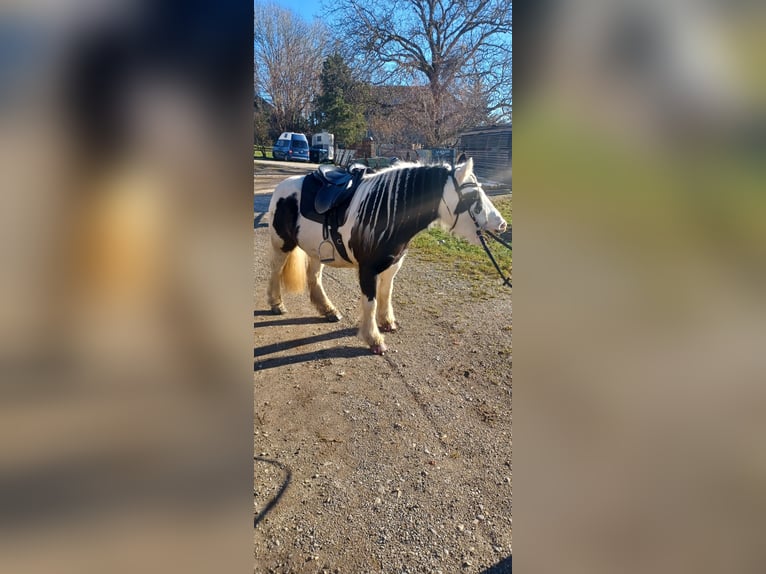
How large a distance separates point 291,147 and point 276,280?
3.32ft

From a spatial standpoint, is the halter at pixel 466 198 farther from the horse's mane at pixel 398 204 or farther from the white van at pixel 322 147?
the white van at pixel 322 147

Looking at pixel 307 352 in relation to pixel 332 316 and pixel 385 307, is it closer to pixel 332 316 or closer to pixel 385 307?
pixel 332 316

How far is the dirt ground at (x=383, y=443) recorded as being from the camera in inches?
49.6

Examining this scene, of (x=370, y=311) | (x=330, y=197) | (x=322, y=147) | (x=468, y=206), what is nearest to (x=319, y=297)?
(x=370, y=311)

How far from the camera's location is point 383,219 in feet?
8.71

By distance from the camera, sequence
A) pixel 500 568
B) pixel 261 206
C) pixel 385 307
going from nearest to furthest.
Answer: pixel 500 568 → pixel 385 307 → pixel 261 206

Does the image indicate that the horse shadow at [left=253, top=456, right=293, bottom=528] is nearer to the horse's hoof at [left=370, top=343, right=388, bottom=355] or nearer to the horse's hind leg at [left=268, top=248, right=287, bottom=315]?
the horse's hoof at [left=370, top=343, right=388, bottom=355]

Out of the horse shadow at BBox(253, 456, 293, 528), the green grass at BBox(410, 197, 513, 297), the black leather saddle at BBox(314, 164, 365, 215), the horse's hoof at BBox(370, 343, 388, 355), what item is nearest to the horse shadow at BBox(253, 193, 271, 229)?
the black leather saddle at BBox(314, 164, 365, 215)
